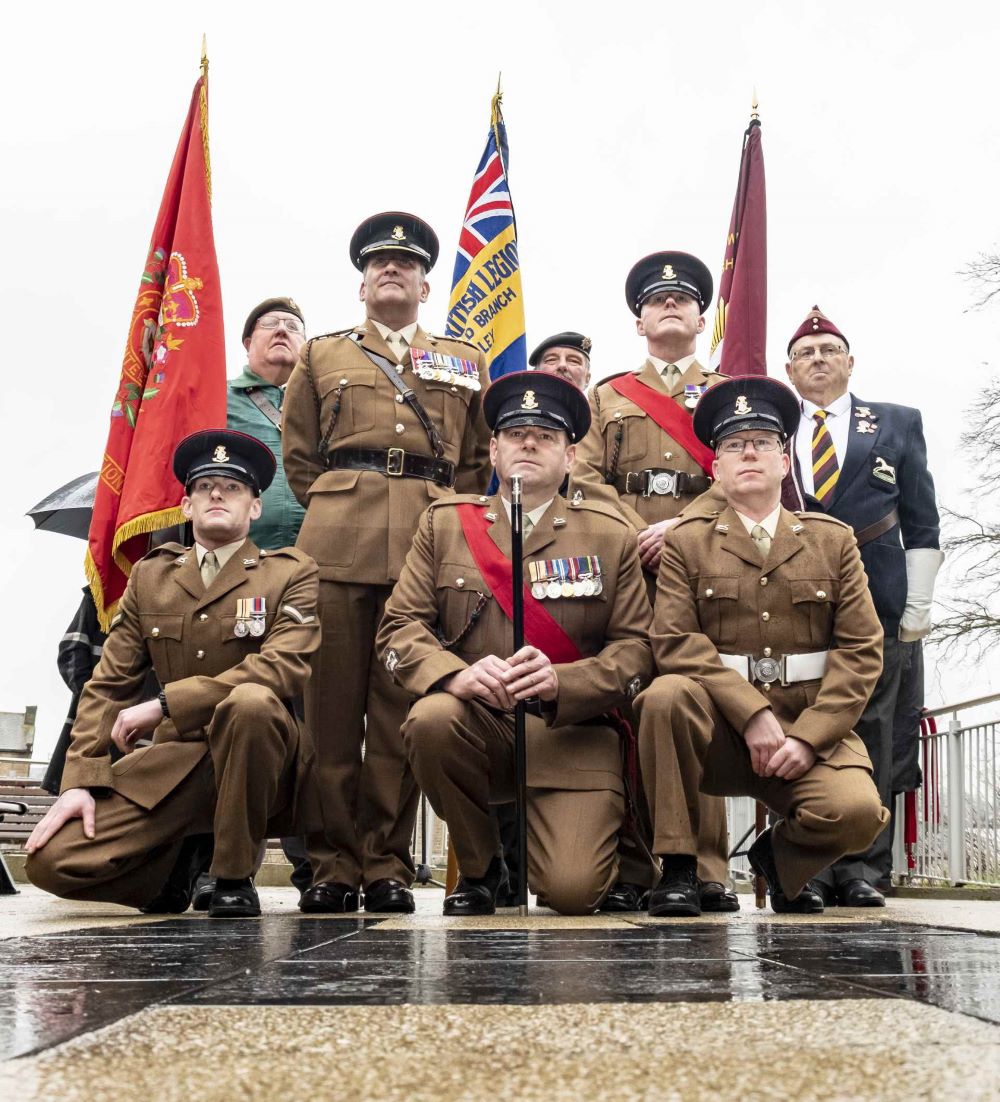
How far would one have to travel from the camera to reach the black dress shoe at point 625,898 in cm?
479

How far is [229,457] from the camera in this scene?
16.8ft

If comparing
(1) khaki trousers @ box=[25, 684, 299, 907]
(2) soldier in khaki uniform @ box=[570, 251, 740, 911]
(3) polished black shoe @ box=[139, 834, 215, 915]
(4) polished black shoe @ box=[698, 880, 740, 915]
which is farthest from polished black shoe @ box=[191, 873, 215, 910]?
(4) polished black shoe @ box=[698, 880, 740, 915]

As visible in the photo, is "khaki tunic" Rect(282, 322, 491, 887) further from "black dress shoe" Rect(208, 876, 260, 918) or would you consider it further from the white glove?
the white glove

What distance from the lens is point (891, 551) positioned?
5.73m

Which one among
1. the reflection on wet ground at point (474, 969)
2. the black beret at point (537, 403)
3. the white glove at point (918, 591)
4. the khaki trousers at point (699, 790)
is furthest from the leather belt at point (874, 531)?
the reflection on wet ground at point (474, 969)

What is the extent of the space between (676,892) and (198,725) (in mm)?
1592

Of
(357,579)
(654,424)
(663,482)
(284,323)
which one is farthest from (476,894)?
(284,323)

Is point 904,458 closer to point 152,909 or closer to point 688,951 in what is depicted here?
point 152,909

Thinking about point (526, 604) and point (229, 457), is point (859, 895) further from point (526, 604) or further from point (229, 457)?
point (229, 457)

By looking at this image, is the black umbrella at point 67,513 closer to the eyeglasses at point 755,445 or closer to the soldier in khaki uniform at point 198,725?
the soldier in khaki uniform at point 198,725

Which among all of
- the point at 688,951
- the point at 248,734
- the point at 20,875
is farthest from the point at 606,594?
the point at 20,875

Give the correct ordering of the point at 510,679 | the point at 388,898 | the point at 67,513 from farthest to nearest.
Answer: the point at 67,513, the point at 388,898, the point at 510,679

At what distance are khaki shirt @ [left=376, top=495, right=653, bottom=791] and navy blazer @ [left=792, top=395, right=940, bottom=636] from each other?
1209mm

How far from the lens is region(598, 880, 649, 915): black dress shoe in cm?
479
